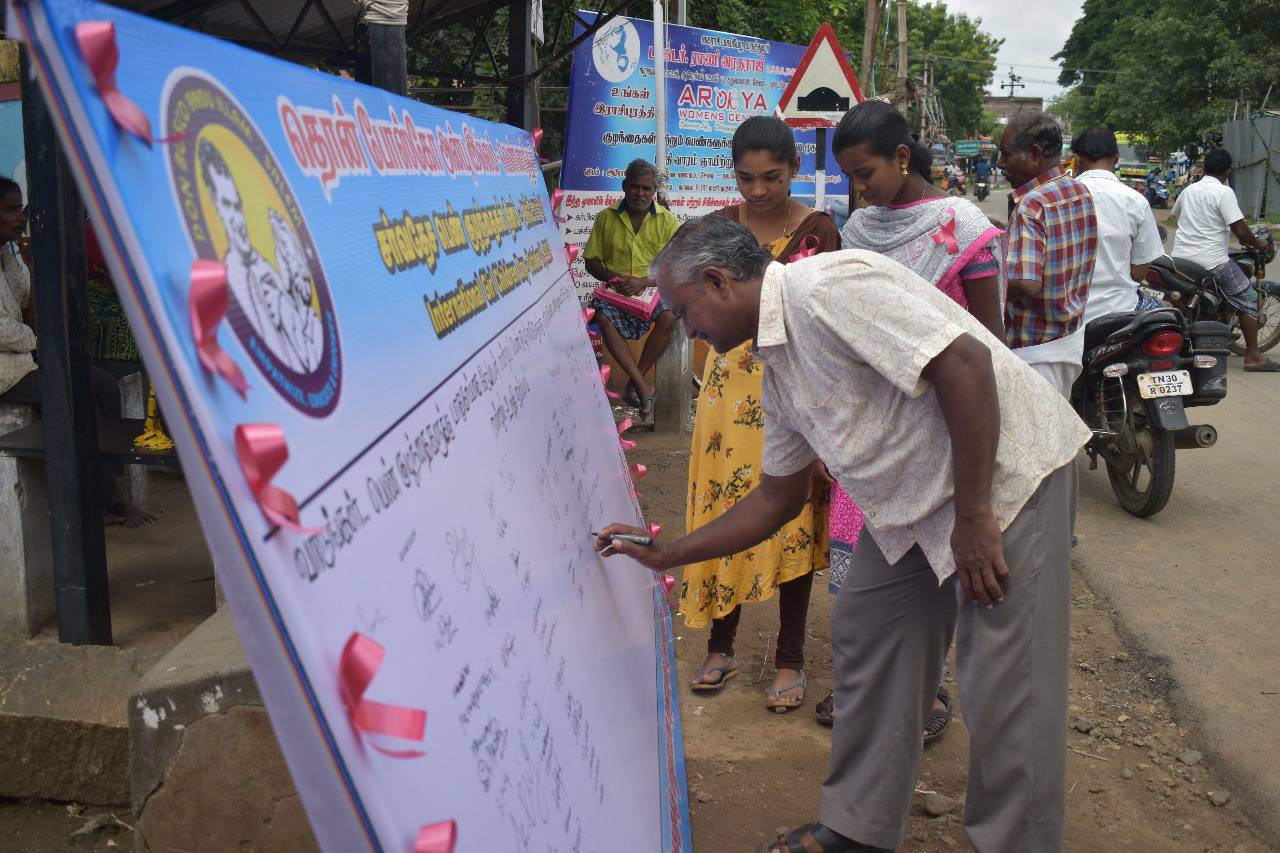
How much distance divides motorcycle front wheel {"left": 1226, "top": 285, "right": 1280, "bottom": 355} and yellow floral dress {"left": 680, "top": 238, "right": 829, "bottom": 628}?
734 centimetres

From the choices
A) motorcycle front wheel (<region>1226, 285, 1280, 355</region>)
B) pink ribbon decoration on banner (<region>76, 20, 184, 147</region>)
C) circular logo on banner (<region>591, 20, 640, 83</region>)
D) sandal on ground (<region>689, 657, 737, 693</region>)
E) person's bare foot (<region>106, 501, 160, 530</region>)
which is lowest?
sandal on ground (<region>689, 657, 737, 693</region>)

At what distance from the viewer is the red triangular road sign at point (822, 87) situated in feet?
20.0

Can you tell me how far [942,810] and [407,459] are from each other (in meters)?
2.34

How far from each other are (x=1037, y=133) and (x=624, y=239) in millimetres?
3418

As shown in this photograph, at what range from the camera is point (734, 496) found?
3.34 meters

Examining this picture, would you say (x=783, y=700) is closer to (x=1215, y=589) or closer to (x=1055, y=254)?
(x=1055, y=254)

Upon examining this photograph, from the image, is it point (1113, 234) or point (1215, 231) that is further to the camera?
point (1215, 231)

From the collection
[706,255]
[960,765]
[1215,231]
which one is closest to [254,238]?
[706,255]

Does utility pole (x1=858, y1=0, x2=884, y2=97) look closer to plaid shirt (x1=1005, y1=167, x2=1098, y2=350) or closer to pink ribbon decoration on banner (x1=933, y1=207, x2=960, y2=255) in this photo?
plaid shirt (x1=1005, y1=167, x2=1098, y2=350)

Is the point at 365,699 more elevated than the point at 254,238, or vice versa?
the point at 254,238

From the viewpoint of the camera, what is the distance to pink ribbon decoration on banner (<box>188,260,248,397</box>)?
805 mm

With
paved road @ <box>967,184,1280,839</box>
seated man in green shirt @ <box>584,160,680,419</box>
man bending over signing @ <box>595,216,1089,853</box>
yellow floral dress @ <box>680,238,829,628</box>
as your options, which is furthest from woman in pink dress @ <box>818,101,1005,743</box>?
seated man in green shirt @ <box>584,160,680,419</box>

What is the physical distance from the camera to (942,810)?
9.75ft

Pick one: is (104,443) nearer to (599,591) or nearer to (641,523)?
(641,523)
